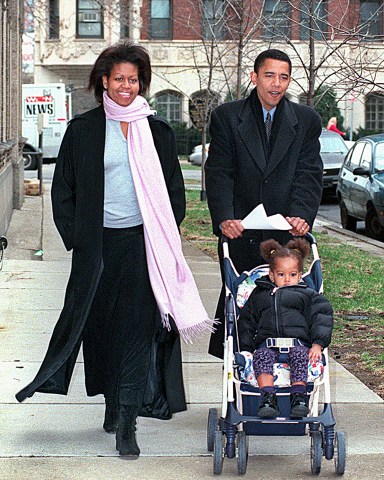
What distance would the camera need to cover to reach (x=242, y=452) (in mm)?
5227

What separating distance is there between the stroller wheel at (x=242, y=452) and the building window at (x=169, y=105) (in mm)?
48299

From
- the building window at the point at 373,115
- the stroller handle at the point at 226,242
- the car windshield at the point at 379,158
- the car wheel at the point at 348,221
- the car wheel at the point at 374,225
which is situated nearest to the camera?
the stroller handle at the point at 226,242

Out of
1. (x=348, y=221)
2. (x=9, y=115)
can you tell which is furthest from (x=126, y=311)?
(x=9, y=115)

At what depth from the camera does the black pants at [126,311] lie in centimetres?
570

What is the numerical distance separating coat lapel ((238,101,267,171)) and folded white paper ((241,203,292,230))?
16.2 inches

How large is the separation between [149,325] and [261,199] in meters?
0.94

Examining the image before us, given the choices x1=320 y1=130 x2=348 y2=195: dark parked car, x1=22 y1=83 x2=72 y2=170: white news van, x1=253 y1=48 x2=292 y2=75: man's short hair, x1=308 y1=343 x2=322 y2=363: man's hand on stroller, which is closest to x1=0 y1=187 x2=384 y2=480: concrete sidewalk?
x1=308 y1=343 x2=322 y2=363: man's hand on stroller

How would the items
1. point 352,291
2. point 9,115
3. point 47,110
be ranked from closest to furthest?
point 352,291 → point 9,115 → point 47,110

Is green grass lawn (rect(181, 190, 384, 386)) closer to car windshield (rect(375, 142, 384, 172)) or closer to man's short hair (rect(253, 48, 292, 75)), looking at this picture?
car windshield (rect(375, 142, 384, 172))

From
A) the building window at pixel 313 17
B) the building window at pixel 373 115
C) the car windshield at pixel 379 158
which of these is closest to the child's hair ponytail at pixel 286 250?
the building window at pixel 313 17

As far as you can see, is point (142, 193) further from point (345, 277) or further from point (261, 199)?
point (345, 277)

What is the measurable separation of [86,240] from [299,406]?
4.76 ft

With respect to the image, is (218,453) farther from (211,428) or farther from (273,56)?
(273,56)

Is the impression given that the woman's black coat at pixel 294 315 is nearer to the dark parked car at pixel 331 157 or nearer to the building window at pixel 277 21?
the building window at pixel 277 21
